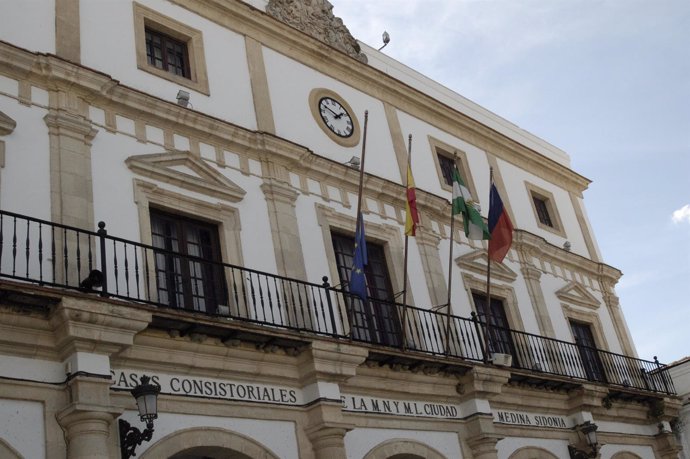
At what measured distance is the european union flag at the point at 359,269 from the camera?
11703 millimetres

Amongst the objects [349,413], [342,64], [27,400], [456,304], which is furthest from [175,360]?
[342,64]

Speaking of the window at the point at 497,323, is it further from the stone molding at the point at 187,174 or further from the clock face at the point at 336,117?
the stone molding at the point at 187,174

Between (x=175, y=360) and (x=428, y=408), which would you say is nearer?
(x=175, y=360)

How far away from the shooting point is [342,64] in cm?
1571

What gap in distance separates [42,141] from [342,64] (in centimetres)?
679

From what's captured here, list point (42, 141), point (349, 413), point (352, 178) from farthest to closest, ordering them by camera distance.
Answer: point (352, 178) → point (349, 413) → point (42, 141)

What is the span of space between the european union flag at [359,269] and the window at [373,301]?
75cm

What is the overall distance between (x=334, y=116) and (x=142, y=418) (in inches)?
305

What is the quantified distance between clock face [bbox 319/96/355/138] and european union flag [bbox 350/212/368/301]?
333 centimetres

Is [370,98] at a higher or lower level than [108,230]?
higher

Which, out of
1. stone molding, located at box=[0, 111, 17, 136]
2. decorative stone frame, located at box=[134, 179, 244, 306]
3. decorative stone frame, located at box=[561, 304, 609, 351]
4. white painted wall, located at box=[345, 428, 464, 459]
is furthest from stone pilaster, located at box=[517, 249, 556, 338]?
stone molding, located at box=[0, 111, 17, 136]

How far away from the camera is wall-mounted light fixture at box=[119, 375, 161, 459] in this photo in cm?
855

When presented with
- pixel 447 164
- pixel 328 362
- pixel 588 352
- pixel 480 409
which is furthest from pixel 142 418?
pixel 588 352

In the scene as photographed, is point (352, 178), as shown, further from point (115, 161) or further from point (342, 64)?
point (115, 161)
